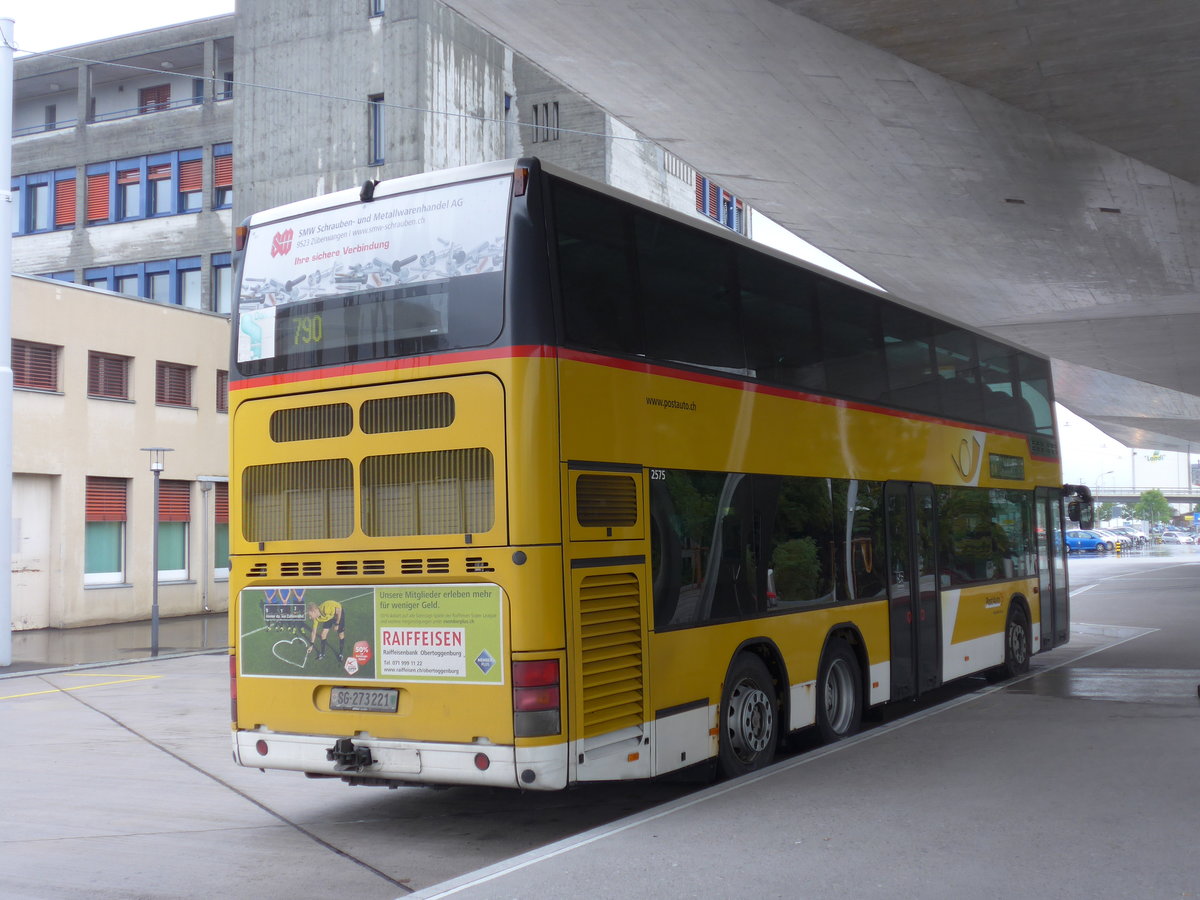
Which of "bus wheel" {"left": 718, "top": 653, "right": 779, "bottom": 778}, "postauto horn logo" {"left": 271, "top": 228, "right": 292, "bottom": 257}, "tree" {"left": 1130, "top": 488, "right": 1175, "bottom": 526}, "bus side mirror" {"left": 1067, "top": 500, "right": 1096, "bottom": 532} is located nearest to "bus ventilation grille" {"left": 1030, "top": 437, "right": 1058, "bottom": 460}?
"bus side mirror" {"left": 1067, "top": 500, "right": 1096, "bottom": 532}

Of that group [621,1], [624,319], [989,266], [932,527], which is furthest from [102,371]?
[624,319]

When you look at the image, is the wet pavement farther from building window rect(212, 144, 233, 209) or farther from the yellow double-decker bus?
building window rect(212, 144, 233, 209)

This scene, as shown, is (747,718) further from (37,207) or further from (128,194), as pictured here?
(37,207)

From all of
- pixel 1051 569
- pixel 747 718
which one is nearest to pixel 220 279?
pixel 1051 569

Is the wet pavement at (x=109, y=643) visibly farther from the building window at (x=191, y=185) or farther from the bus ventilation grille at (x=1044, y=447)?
the building window at (x=191, y=185)

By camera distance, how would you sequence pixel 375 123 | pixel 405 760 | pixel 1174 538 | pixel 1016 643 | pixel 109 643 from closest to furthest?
pixel 405 760 < pixel 1016 643 < pixel 109 643 < pixel 375 123 < pixel 1174 538

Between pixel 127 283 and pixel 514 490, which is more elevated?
pixel 127 283

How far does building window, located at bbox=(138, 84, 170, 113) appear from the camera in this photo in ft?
146

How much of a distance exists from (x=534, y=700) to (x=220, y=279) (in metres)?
37.6

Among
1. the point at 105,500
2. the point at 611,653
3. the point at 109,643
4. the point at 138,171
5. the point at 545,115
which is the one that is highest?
the point at 545,115

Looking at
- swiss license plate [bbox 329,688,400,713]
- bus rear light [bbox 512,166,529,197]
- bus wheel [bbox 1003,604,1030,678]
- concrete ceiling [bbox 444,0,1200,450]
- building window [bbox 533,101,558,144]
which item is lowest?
bus wheel [bbox 1003,604,1030,678]

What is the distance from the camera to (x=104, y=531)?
29000mm

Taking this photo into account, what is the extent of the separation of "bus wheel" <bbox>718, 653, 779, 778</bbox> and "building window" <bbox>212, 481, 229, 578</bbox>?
81.3 feet

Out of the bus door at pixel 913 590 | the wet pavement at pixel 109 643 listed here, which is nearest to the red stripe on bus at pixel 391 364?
the bus door at pixel 913 590
